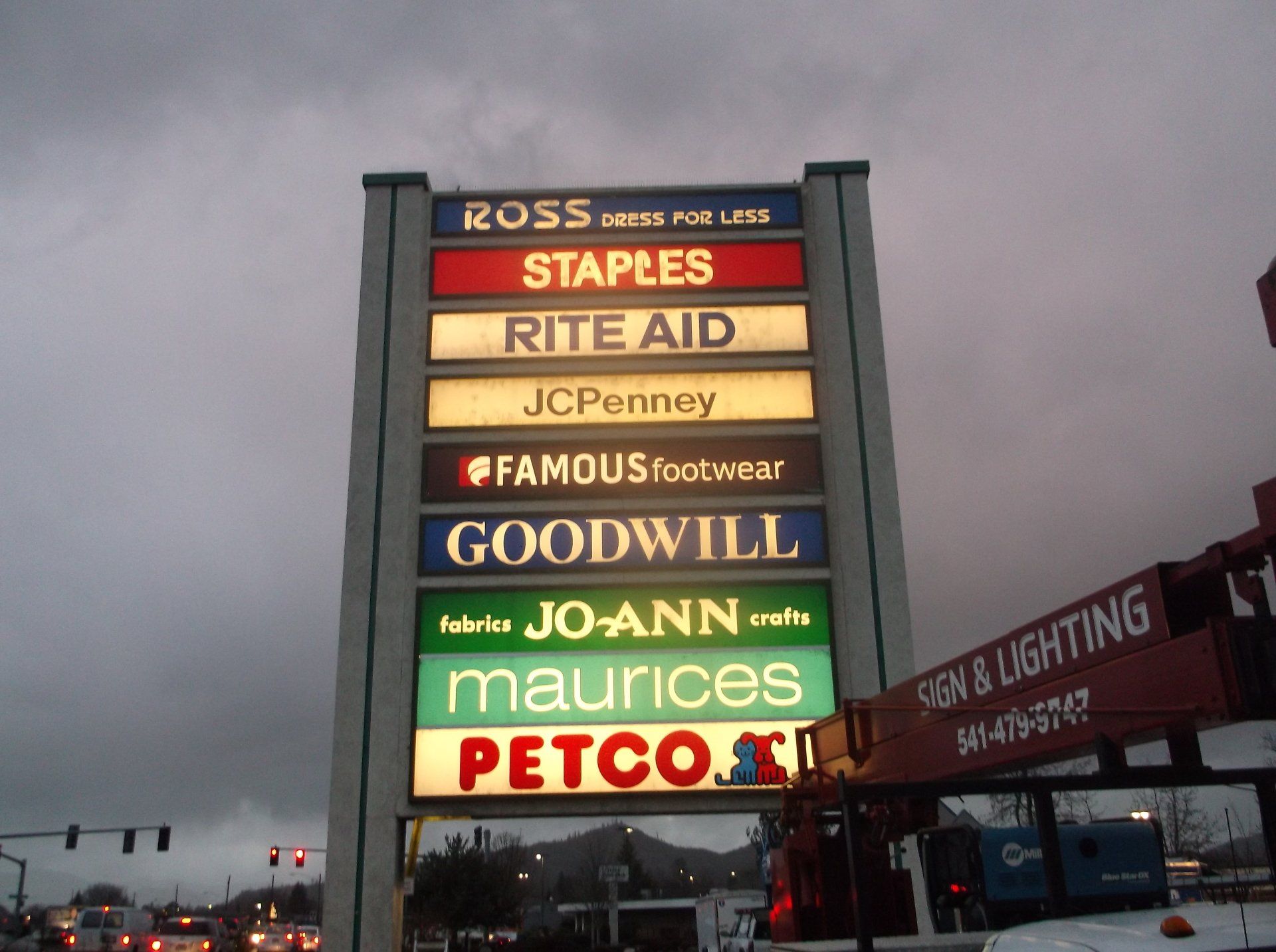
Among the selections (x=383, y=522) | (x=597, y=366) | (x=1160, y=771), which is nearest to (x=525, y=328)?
(x=597, y=366)

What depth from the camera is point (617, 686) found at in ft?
63.9

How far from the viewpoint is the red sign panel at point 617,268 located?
74.0ft

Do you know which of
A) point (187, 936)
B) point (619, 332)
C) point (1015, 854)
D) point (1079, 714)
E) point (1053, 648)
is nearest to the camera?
point (1079, 714)

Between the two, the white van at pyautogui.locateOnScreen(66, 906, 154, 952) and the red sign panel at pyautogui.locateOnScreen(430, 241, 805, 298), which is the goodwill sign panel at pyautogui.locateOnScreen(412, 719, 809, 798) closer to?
the red sign panel at pyautogui.locateOnScreen(430, 241, 805, 298)

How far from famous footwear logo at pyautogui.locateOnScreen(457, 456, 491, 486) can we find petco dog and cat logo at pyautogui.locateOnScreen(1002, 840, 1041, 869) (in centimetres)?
1066

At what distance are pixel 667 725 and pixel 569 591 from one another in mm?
2836

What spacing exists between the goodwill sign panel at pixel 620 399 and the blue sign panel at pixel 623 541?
6.29 ft

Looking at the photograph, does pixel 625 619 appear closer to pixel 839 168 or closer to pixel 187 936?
pixel 839 168

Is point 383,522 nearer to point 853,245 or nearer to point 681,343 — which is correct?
point 681,343

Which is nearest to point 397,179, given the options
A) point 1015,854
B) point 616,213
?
point 616,213

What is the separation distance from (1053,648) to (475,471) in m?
14.9

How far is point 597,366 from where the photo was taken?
21.8 meters

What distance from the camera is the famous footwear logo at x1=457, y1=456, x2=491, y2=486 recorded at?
21.0 metres

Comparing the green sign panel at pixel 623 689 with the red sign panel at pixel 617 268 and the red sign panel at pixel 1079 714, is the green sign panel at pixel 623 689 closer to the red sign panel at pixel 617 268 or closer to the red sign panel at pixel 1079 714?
the red sign panel at pixel 617 268
